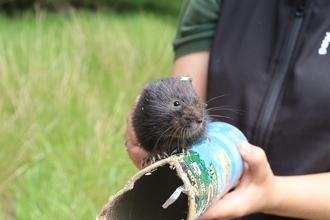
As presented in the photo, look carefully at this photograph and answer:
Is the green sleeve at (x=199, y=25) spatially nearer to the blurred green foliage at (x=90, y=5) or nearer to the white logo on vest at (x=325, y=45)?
the white logo on vest at (x=325, y=45)

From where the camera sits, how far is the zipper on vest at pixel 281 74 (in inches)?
74.9

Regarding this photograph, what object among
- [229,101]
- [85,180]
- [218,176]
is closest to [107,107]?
[85,180]

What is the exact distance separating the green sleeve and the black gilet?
0.09 m

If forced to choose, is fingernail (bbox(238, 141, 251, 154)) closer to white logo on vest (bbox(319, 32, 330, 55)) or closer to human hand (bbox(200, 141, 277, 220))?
human hand (bbox(200, 141, 277, 220))

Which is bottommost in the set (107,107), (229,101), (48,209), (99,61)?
(48,209)

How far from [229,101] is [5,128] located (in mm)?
2027

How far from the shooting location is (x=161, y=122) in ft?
5.46

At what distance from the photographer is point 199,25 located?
225 cm

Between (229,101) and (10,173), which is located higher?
(229,101)

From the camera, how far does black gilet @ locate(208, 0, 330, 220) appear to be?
184 cm

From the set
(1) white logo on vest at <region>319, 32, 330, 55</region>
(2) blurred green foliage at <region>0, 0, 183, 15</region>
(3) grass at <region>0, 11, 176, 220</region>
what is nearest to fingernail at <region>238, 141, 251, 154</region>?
(1) white logo on vest at <region>319, 32, 330, 55</region>

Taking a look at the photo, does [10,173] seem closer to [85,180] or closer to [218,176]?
[85,180]

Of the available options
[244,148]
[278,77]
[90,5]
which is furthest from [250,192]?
[90,5]

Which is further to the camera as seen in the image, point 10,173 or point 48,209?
point 10,173
